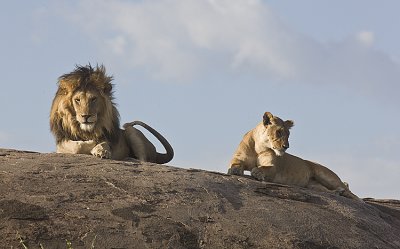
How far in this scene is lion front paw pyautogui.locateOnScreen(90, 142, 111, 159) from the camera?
29.8 feet

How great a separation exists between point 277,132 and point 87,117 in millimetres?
2084

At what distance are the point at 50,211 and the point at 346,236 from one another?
2.72 m

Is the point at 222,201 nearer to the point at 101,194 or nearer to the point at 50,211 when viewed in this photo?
the point at 101,194

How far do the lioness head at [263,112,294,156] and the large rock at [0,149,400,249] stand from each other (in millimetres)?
834

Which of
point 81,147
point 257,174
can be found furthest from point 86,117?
point 257,174

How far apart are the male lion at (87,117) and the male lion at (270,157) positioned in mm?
1164

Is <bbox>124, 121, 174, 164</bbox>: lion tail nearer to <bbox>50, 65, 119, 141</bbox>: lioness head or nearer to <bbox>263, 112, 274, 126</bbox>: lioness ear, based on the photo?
<bbox>50, 65, 119, 141</bbox>: lioness head

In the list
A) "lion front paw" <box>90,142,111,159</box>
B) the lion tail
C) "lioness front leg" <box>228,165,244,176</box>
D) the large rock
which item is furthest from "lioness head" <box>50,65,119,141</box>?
"lioness front leg" <box>228,165,244,176</box>

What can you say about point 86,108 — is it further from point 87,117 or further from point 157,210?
point 157,210

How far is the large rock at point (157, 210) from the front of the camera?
6969 millimetres

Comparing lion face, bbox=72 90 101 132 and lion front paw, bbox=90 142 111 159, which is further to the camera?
lion face, bbox=72 90 101 132

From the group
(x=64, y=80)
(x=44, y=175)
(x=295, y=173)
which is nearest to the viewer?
(x=44, y=175)

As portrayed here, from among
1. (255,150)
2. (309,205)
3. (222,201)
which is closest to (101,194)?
(222,201)

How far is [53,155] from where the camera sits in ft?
28.5
